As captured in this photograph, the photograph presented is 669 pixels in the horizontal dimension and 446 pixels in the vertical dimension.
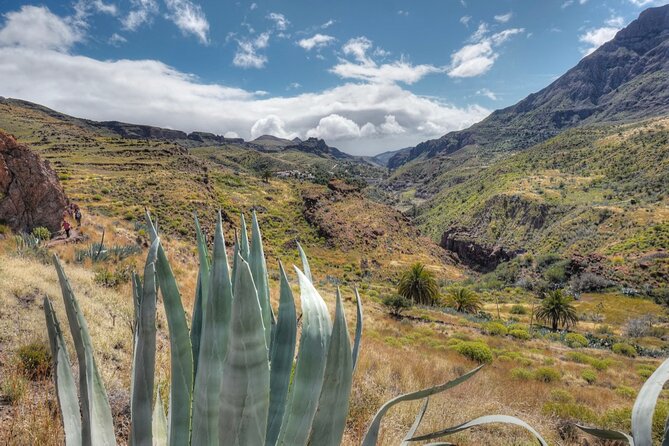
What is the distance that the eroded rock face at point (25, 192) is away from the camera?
35.0ft

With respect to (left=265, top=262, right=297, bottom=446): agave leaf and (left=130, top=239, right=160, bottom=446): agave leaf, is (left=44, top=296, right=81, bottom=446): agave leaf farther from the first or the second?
(left=265, top=262, right=297, bottom=446): agave leaf

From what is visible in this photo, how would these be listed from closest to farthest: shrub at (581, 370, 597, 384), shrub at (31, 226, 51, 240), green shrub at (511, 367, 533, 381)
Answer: green shrub at (511, 367, 533, 381), shrub at (31, 226, 51, 240), shrub at (581, 370, 597, 384)

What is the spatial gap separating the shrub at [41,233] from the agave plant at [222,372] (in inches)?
477

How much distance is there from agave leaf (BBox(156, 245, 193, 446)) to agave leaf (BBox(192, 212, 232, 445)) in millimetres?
162

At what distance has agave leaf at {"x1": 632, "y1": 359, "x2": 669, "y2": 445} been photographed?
3.76 feet

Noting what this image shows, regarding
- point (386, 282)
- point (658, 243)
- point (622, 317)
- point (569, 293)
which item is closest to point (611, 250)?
point (658, 243)

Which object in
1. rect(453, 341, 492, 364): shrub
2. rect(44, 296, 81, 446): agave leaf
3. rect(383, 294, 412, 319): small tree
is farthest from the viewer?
rect(383, 294, 412, 319): small tree

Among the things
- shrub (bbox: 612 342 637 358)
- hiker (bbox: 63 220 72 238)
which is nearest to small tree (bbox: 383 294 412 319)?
shrub (bbox: 612 342 637 358)

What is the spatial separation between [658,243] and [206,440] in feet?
192

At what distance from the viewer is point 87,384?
3.32 ft

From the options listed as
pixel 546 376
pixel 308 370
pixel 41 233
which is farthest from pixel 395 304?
pixel 308 370

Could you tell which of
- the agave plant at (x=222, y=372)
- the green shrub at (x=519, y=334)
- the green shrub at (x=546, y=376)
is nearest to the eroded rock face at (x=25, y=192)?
the agave plant at (x=222, y=372)

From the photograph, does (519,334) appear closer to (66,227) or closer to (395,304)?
(395,304)

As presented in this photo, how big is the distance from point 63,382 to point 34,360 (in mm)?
2908
